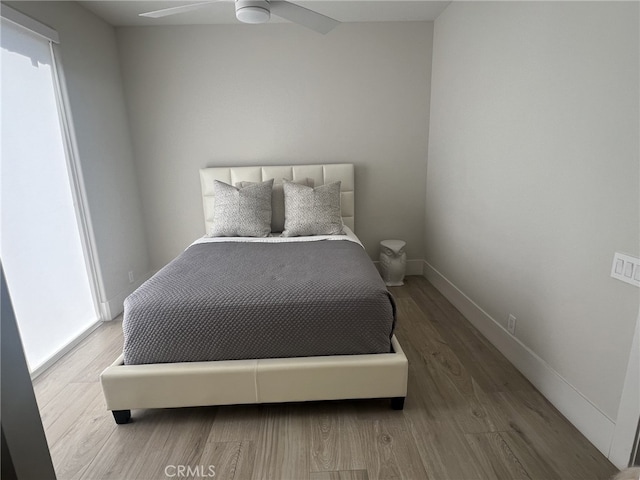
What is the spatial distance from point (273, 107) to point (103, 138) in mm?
1572

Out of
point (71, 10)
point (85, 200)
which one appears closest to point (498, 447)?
point (85, 200)

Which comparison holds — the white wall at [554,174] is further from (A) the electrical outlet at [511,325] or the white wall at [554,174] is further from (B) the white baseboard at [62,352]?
(B) the white baseboard at [62,352]

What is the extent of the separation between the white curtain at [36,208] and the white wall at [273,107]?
3.10 ft

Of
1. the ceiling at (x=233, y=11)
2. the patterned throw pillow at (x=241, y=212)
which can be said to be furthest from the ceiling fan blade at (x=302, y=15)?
the patterned throw pillow at (x=241, y=212)

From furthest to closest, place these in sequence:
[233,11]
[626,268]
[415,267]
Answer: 1. [415,267]
2. [233,11]
3. [626,268]

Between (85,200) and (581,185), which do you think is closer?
(581,185)

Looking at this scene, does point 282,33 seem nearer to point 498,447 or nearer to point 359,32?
point 359,32

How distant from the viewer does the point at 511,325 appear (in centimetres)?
208

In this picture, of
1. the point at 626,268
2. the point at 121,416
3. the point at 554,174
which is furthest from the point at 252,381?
the point at 554,174

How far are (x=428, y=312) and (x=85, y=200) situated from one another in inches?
118

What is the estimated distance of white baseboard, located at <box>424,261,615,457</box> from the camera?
1.46 metres

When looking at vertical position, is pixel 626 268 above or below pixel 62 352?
above

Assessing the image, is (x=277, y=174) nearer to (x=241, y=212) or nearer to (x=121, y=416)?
(x=241, y=212)

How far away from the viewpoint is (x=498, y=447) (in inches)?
57.9
